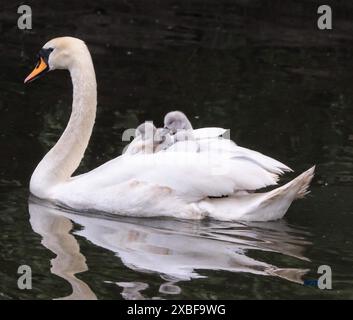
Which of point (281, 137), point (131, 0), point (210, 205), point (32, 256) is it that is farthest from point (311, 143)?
point (131, 0)

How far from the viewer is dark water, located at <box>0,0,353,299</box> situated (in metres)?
7.74

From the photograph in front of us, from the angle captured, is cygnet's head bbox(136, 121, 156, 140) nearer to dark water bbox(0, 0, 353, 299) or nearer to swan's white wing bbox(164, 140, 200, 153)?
swan's white wing bbox(164, 140, 200, 153)

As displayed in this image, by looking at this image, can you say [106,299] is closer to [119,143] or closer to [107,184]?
[107,184]

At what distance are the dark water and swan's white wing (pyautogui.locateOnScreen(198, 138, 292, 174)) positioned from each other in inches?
19.1

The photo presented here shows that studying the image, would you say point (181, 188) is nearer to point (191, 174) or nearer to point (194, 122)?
point (191, 174)

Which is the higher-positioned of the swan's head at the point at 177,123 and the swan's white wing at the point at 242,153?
the swan's head at the point at 177,123

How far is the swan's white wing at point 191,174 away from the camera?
8797 millimetres

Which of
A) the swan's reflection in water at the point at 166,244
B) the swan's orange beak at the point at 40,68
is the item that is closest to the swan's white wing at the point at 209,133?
the swan's reflection in water at the point at 166,244

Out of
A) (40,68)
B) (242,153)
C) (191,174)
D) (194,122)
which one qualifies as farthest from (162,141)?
(194,122)

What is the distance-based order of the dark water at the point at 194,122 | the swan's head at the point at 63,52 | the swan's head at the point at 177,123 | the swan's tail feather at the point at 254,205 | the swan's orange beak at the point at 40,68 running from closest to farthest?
the dark water at the point at 194,122
the swan's tail feather at the point at 254,205
the swan's head at the point at 177,123
the swan's head at the point at 63,52
the swan's orange beak at the point at 40,68

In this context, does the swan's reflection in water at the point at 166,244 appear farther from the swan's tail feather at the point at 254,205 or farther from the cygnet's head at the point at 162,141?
the cygnet's head at the point at 162,141

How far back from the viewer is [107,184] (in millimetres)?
9109

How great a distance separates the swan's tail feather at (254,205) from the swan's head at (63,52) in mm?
Result: 1876

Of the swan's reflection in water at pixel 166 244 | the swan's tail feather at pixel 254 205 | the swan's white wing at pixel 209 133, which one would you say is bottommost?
the swan's reflection in water at pixel 166 244
